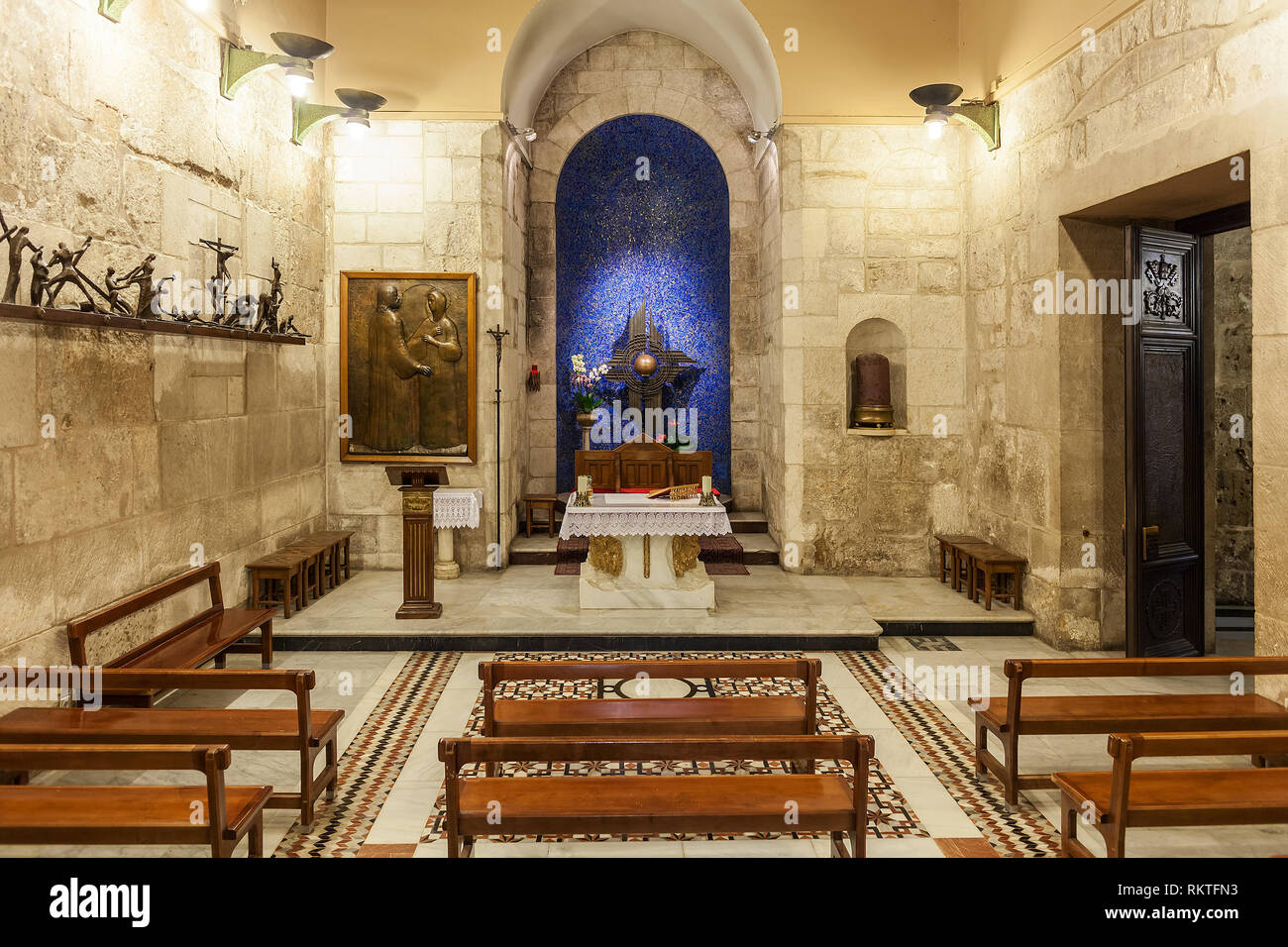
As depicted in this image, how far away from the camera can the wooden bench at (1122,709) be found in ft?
12.1

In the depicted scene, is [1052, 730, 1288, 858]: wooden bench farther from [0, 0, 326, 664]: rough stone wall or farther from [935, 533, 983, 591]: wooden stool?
[0, 0, 326, 664]: rough stone wall

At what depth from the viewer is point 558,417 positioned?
10039 millimetres

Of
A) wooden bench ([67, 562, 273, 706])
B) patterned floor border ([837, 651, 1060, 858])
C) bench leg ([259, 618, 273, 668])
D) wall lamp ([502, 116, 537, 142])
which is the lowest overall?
patterned floor border ([837, 651, 1060, 858])

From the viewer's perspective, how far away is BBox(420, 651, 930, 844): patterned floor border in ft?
11.9

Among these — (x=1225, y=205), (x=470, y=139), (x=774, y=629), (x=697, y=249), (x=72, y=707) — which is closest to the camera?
(x=72, y=707)

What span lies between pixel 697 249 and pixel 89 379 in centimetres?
667

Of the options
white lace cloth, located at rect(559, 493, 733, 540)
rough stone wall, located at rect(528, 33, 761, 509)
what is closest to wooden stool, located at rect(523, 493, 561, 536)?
rough stone wall, located at rect(528, 33, 761, 509)

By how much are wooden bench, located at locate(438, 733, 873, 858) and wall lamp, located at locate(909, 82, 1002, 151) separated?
5.31 metres

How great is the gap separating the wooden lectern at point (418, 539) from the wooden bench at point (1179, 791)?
4.43 metres

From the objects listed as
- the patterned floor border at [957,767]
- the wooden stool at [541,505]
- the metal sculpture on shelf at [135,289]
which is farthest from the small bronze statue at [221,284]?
the patterned floor border at [957,767]

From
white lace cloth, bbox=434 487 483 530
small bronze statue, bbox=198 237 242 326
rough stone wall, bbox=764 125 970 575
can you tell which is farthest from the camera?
rough stone wall, bbox=764 125 970 575

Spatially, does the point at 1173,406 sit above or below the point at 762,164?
below
